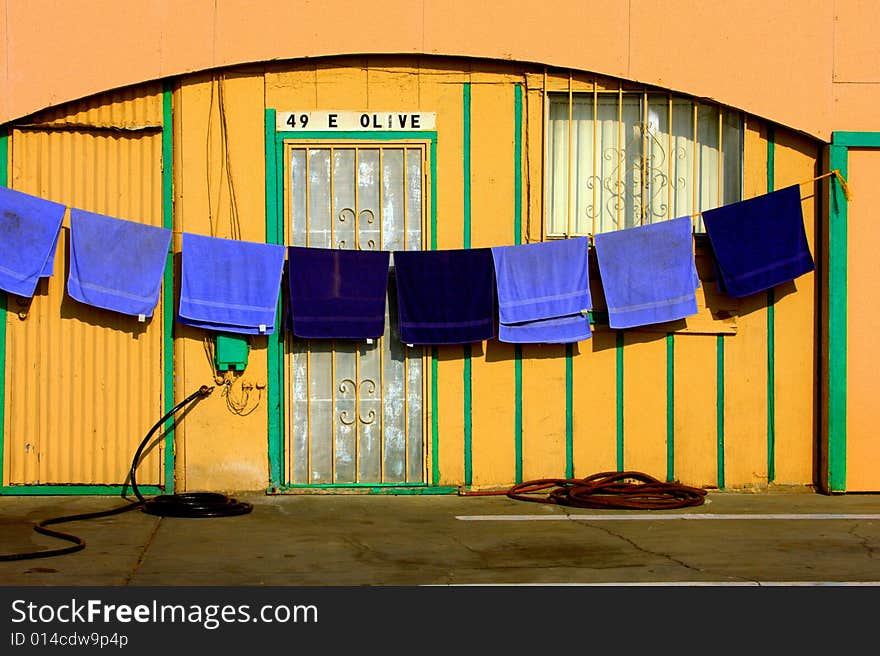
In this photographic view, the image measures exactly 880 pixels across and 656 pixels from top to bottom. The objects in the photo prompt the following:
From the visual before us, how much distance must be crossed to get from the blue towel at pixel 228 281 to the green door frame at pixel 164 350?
0.34 metres

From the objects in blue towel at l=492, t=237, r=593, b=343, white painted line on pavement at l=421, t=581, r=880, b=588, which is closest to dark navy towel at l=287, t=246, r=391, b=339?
blue towel at l=492, t=237, r=593, b=343

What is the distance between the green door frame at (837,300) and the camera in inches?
432

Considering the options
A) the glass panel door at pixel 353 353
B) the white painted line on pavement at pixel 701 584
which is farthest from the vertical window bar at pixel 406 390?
the white painted line on pavement at pixel 701 584

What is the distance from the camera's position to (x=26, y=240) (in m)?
10.4

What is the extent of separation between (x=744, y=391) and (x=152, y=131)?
600cm

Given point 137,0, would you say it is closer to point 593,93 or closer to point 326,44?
point 326,44

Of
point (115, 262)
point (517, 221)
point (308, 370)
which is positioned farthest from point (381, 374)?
point (115, 262)

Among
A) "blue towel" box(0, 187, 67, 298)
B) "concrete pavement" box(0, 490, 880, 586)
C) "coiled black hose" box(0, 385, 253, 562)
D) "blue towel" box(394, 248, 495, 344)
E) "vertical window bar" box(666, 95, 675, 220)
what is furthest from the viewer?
"vertical window bar" box(666, 95, 675, 220)

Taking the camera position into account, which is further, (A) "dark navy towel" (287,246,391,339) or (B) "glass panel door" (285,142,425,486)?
(B) "glass panel door" (285,142,425,486)

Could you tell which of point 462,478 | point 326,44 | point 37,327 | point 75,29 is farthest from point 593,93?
point 37,327

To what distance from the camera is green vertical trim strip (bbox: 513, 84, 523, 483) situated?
10984 millimetres

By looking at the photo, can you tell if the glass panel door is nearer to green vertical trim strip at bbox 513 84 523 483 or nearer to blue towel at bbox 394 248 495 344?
blue towel at bbox 394 248 495 344

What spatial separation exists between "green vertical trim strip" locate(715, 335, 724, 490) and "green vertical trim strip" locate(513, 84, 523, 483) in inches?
72.9

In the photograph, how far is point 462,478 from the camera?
432 inches
